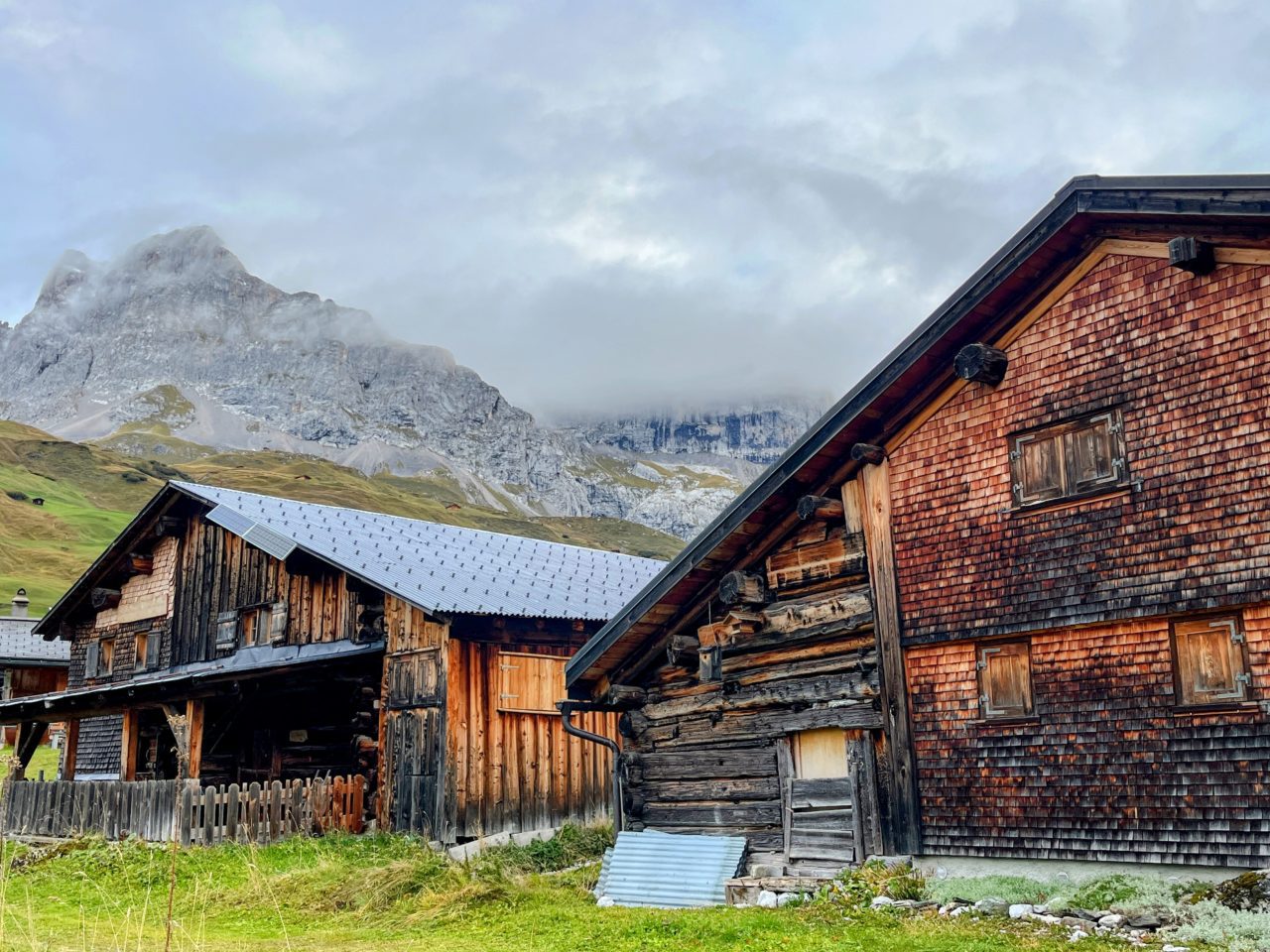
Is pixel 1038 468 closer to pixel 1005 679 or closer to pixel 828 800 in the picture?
pixel 1005 679

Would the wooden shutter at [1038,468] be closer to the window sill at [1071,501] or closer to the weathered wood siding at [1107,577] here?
the window sill at [1071,501]

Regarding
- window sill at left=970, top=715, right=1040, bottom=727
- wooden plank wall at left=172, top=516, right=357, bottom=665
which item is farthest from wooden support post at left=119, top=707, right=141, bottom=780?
window sill at left=970, top=715, right=1040, bottom=727

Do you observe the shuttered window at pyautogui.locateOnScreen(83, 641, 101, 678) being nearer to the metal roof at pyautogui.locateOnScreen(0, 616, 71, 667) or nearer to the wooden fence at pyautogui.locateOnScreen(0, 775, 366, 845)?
the wooden fence at pyautogui.locateOnScreen(0, 775, 366, 845)

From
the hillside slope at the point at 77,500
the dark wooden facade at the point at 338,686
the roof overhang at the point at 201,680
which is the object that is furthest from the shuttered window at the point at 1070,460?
the hillside slope at the point at 77,500

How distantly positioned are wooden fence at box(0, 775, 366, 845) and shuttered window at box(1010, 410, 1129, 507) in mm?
14473

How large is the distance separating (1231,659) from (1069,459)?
2755 millimetres

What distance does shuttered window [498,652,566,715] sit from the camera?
22.9m

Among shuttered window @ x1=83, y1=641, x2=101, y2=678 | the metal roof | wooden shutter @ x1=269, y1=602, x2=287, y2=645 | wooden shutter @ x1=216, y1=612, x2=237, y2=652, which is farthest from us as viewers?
the metal roof

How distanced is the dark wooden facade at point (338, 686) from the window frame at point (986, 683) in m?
10.5

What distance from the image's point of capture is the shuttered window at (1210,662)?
38.9 feet

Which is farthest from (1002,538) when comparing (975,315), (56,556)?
(56,556)

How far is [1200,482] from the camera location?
12320 millimetres

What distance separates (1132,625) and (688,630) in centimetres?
672

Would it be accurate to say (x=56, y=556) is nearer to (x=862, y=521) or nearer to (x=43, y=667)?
(x=43, y=667)
